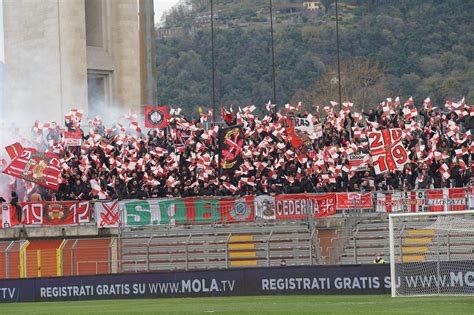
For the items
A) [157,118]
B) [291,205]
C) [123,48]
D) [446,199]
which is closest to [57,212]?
[157,118]

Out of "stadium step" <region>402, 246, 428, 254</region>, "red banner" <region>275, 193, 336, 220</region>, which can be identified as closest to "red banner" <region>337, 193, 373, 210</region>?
"red banner" <region>275, 193, 336, 220</region>

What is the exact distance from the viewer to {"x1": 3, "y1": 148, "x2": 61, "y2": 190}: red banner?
176 ft

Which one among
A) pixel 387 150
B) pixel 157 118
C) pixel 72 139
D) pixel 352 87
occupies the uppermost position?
pixel 352 87

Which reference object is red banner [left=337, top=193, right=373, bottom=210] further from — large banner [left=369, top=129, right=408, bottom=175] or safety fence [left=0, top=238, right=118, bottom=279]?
safety fence [left=0, top=238, right=118, bottom=279]

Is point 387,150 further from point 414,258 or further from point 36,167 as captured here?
point 36,167

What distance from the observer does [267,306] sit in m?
34.3

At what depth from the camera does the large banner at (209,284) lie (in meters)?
39.7

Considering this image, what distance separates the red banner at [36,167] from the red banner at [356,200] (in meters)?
11.8

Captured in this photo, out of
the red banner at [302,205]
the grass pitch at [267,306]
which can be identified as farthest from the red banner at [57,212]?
the grass pitch at [267,306]

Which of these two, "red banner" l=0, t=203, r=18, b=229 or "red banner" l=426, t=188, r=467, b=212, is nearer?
"red banner" l=426, t=188, r=467, b=212

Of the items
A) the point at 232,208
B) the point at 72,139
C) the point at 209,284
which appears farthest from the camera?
the point at 72,139

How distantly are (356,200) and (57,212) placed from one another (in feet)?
40.7

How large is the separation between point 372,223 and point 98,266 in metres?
10.7

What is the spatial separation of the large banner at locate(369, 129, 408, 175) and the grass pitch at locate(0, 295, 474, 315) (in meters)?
12.5
